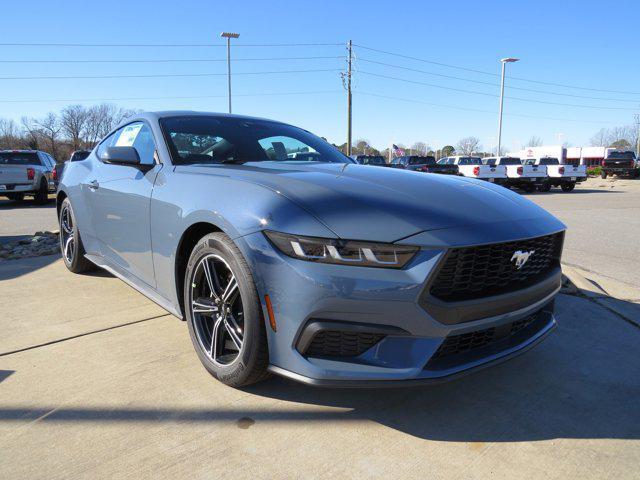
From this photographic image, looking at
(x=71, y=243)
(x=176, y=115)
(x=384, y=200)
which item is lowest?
(x=71, y=243)

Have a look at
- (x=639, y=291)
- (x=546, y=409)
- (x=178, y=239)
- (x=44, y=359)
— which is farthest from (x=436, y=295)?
(x=639, y=291)

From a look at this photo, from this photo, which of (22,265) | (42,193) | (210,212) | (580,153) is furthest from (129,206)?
(580,153)

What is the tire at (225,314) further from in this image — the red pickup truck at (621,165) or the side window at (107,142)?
the red pickup truck at (621,165)

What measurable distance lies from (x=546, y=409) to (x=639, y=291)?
2.68m

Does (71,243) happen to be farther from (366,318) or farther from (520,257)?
(520,257)

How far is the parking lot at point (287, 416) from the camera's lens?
1.83m

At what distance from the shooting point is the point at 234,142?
3275mm

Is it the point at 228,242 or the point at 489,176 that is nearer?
the point at 228,242

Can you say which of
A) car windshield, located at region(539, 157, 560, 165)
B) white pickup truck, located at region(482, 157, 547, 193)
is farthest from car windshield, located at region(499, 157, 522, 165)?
white pickup truck, located at region(482, 157, 547, 193)

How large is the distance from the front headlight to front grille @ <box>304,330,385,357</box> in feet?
0.96

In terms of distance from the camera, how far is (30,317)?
341cm

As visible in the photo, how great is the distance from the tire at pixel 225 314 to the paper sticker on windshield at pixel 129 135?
1570 mm

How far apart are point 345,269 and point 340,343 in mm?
316

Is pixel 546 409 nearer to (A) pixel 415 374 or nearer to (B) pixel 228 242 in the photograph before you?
(A) pixel 415 374
